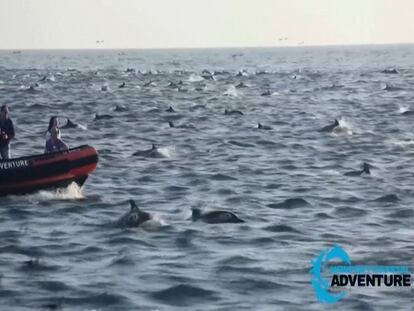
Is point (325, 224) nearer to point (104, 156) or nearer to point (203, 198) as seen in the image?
point (203, 198)

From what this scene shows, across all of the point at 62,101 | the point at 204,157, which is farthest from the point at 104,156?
the point at 62,101

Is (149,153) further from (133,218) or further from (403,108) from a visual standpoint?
(403,108)

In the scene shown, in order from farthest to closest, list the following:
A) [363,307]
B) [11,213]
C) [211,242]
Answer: [11,213]
[211,242]
[363,307]

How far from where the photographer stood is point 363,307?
14.8 meters

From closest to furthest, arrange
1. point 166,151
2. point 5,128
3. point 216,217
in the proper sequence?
point 216,217
point 5,128
point 166,151

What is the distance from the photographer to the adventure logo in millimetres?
15664

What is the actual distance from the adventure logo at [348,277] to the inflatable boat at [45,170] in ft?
33.7

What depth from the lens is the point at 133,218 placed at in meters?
21.5

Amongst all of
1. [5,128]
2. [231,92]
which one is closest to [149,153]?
[5,128]

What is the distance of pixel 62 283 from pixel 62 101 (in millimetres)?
51706

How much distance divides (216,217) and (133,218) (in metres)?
2.21

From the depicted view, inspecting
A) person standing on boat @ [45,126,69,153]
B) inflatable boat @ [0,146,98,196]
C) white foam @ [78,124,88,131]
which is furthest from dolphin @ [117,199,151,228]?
white foam @ [78,124,88,131]

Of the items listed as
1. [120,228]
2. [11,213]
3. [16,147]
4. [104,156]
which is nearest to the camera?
[120,228]

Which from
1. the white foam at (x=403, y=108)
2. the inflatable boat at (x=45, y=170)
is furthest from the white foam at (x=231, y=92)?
the inflatable boat at (x=45, y=170)
